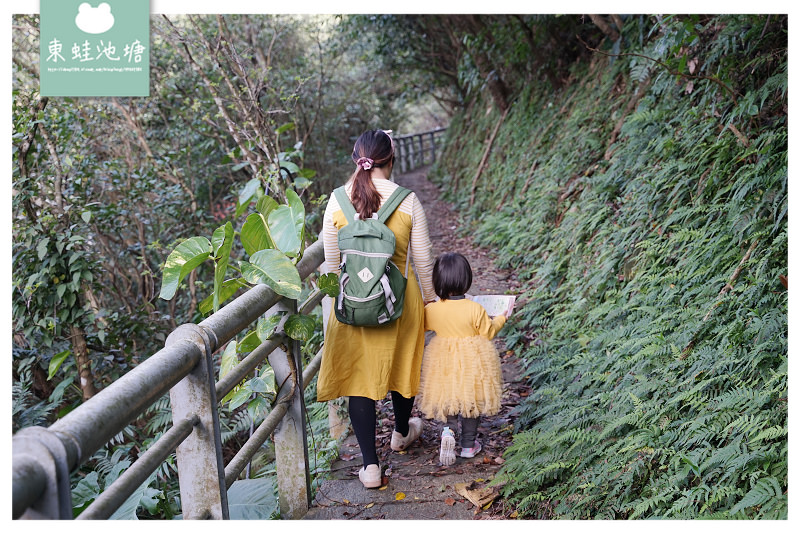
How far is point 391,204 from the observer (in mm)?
2971

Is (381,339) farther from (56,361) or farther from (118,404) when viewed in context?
(56,361)

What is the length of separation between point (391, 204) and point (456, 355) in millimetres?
965

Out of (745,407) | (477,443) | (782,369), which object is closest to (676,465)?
(745,407)

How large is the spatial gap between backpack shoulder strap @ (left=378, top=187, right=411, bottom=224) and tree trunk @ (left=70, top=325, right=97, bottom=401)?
3.74 m

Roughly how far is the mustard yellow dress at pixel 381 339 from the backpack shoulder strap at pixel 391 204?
0.09ft

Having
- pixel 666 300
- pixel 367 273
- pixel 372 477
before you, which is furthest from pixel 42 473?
pixel 666 300

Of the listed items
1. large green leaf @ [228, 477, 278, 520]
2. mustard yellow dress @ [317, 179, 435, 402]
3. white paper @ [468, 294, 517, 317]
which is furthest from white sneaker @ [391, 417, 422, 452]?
large green leaf @ [228, 477, 278, 520]

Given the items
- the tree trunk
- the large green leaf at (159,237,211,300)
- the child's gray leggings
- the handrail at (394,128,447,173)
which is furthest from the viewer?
the handrail at (394,128,447,173)

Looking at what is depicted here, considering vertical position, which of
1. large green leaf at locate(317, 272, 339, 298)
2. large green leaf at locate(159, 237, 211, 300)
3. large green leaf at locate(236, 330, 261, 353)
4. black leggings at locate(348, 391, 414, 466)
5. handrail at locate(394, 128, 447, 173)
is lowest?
black leggings at locate(348, 391, 414, 466)

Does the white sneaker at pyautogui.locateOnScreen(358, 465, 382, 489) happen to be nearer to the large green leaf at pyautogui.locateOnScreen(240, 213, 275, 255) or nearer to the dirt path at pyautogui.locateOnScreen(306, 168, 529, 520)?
the dirt path at pyautogui.locateOnScreen(306, 168, 529, 520)

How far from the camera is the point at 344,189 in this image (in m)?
3.01

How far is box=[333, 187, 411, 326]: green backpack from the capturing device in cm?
286

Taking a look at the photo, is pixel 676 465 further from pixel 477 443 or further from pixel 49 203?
pixel 49 203

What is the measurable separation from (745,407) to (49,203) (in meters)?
5.61
